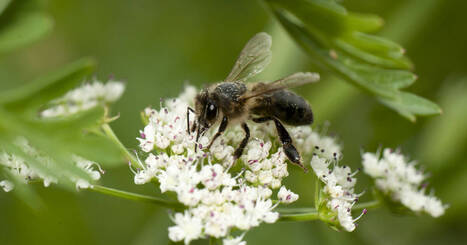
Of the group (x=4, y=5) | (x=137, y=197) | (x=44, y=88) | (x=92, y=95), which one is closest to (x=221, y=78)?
(x=92, y=95)

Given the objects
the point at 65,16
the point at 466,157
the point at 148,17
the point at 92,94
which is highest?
the point at 65,16

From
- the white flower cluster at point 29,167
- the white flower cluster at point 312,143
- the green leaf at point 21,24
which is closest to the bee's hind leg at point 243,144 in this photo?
the white flower cluster at point 312,143

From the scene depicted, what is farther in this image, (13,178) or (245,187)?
(245,187)

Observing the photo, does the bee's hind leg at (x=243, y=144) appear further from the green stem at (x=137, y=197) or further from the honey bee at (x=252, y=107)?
the green stem at (x=137, y=197)

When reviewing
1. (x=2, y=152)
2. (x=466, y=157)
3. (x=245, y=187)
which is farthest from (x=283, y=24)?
(x=466, y=157)

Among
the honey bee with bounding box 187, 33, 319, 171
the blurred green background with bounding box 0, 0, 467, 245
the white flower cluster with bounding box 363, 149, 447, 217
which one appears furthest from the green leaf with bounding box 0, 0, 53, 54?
the white flower cluster with bounding box 363, 149, 447, 217

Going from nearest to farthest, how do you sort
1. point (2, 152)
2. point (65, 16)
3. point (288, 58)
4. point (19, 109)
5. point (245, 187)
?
point (19, 109) → point (2, 152) → point (245, 187) → point (288, 58) → point (65, 16)

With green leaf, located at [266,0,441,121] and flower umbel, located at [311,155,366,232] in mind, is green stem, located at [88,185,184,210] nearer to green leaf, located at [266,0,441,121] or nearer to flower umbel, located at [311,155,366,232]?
flower umbel, located at [311,155,366,232]

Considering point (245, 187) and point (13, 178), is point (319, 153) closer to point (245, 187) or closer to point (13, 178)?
point (245, 187)
